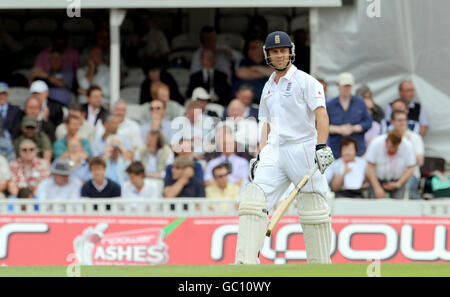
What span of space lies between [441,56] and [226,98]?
8.75 feet

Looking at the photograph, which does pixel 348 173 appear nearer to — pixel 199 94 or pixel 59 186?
pixel 199 94

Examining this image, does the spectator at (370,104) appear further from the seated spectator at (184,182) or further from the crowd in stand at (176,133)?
the seated spectator at (184,182)

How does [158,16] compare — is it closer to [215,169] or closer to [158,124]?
[158,124]

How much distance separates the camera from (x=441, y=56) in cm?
1416

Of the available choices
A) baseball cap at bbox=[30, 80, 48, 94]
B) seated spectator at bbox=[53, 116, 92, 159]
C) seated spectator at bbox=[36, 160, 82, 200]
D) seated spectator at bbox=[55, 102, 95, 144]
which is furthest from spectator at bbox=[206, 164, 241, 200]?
baseball cap at bbox=[30, 80, 48, 94]

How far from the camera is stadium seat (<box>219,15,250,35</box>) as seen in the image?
608 inches

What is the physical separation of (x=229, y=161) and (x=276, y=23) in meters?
3.41

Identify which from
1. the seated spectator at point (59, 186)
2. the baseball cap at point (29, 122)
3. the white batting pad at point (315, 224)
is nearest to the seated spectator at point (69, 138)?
the baseball cap at point (29, 122)

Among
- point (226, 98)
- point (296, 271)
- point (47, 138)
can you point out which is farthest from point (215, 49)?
point (296, 271)

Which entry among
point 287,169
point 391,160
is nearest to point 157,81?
point 391,160

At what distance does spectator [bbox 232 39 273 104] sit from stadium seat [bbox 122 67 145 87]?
1448mm

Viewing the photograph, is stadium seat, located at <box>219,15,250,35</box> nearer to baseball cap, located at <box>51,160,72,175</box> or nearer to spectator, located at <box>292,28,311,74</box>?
spectator, located at <box>292,28,311,74</box>

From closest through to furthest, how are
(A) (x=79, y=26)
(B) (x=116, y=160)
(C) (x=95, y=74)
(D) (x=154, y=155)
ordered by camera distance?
(B) (x=116, y=160) → (D) (x=154, y=155) → (C) (x=95, y=74) → (A) (x=79, y=26)

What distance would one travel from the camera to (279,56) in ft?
28.6
